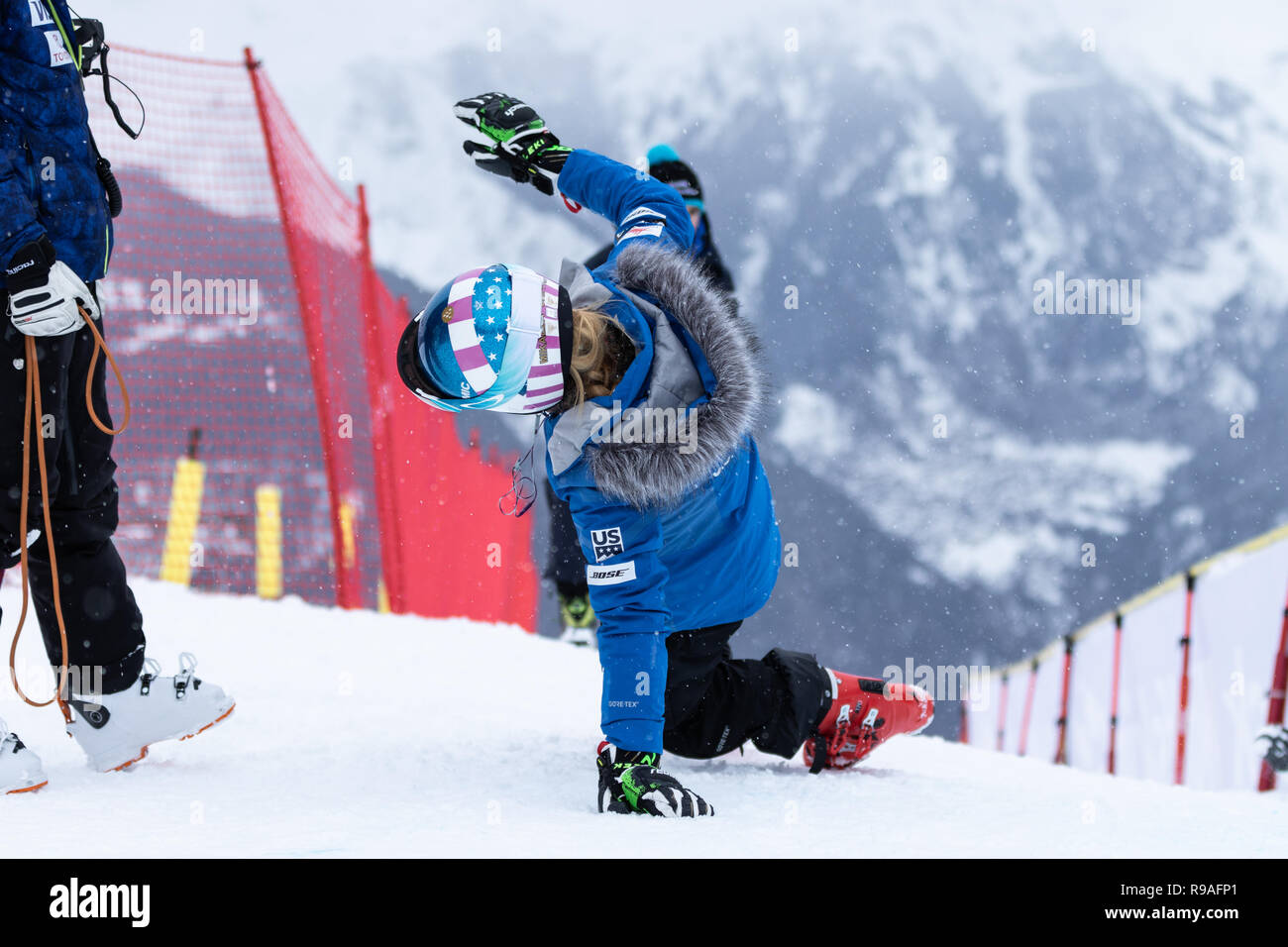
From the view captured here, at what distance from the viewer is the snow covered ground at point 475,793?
1376 millimetres

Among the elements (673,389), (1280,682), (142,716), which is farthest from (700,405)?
(1280,682)

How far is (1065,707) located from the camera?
558cm

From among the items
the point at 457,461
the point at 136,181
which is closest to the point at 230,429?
the point at 136,181

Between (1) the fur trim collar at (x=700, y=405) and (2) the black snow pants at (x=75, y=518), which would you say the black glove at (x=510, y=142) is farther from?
(2) the black snow pants at (x=75, y=518)

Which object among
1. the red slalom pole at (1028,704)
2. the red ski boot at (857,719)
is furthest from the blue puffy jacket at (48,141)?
the red slalom pole at (1028,704)

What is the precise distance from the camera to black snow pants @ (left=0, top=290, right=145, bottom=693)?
6.09 ft

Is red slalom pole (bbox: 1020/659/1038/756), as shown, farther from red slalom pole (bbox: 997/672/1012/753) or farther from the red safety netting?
the red safety netting

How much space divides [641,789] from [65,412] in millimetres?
1277

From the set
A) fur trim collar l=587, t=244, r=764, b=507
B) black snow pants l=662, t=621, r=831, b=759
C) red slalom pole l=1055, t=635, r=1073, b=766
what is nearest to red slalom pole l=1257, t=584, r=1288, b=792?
red slalom pole l=1055, t=635, r=1073, b=766

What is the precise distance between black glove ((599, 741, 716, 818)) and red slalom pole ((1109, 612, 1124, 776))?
13.4 ft

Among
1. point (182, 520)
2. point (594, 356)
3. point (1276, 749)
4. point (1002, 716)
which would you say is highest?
point (594, 356)

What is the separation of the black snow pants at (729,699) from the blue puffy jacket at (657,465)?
0.07 metres

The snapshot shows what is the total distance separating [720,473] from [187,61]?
481 centimetres

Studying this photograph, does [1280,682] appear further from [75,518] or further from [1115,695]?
[75,518]
